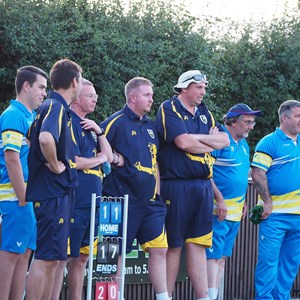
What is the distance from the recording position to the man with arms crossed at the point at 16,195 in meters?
8.32

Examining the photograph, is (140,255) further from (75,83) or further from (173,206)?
(75,83)

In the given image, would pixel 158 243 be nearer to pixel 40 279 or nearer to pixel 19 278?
pixel 19 278

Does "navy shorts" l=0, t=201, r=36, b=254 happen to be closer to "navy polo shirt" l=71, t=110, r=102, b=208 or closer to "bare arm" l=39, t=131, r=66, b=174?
"navy polo shirt" l=71, t=110, r=102, b=208

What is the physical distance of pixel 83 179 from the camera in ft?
28.6

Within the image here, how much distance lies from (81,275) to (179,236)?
1.21 metres

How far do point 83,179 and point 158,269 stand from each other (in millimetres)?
1237

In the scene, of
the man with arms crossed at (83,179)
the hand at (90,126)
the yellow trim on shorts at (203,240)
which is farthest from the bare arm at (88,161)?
the yellow trim on shorts at (203,240)

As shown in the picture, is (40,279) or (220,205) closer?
(40,279)

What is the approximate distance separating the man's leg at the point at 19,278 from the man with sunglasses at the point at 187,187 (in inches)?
66.7

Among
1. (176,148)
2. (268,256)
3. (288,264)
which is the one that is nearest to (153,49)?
(288,264)

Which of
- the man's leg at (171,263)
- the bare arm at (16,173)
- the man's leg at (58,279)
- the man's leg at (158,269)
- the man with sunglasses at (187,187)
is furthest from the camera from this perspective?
the man's leg at (171,263)

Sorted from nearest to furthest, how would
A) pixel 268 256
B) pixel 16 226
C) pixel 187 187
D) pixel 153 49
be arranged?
pixel 16 226 → pixel 187 187 → pixel 268 256 → pixel 153 49

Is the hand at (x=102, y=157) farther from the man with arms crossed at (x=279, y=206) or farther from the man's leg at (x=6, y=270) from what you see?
the man with arms crossed at (x=279, y=206)

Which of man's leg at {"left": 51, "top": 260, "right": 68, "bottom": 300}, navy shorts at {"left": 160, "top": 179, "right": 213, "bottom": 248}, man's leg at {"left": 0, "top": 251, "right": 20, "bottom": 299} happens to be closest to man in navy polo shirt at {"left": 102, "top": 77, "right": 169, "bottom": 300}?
navy shorts at {"left": 160, "top": 179, "right": 213, "bottom": 248}
